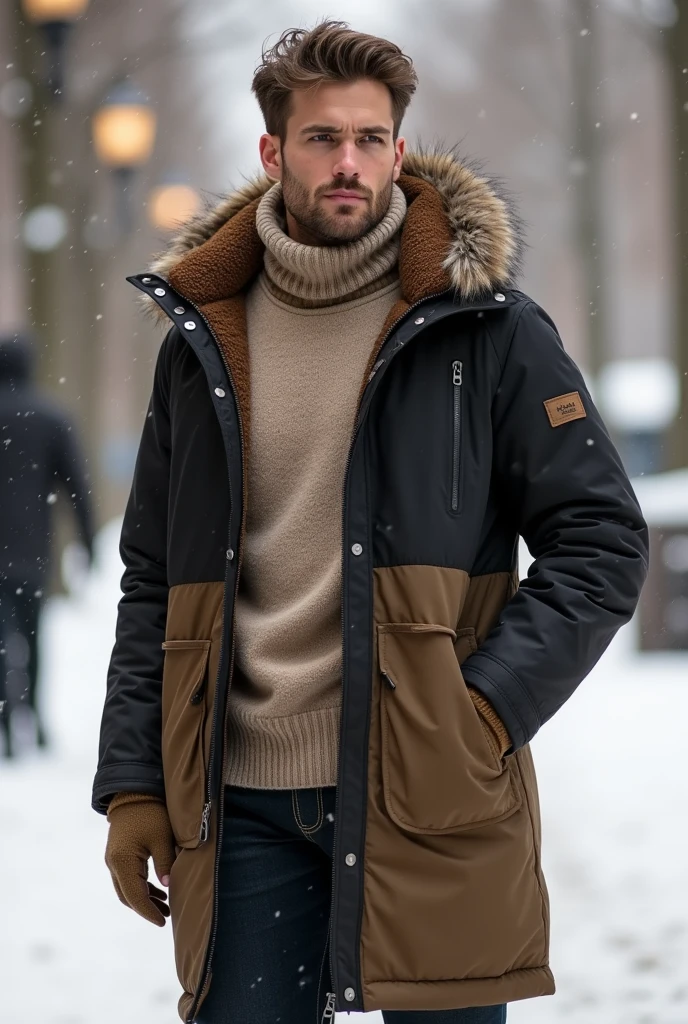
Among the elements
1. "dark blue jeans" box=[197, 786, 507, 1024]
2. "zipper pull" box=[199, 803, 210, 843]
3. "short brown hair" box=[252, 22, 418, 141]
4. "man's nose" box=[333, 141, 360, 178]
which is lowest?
"dark blue jeans" box=[197, 786, 507, 1024]

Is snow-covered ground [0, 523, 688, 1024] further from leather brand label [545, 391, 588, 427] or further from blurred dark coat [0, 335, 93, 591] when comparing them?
leather brand label [545, 391, 588, 427]

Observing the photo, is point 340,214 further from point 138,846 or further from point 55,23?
point 55,23

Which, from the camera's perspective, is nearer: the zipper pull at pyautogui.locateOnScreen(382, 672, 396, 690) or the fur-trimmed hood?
the zipper pull at pyautogui.locateOnScreen(382, 672, 396, 690)

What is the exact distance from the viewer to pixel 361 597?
2.53 m

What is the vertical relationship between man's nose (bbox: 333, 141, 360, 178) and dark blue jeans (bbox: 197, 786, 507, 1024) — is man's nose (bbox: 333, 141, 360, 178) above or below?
above

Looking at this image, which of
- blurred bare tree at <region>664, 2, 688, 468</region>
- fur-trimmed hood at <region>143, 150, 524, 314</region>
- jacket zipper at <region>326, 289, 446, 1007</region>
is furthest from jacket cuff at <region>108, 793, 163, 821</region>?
blurred bare tree at <region>664, 2, 688, 468</region>

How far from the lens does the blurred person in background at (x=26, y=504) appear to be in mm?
7348

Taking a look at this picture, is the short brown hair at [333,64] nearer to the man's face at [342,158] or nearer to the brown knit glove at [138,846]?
the man's face at [342,158]

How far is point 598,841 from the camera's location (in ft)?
19.6

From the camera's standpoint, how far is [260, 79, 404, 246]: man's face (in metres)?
2.71

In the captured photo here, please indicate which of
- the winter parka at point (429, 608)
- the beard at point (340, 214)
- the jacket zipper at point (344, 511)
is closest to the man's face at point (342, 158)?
the beard at point (340, 214)

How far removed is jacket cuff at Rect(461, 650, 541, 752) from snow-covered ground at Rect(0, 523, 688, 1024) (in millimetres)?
2035

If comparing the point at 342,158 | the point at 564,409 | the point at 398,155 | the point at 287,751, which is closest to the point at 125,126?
the point at 398,155

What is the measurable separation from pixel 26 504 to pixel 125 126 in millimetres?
5548
